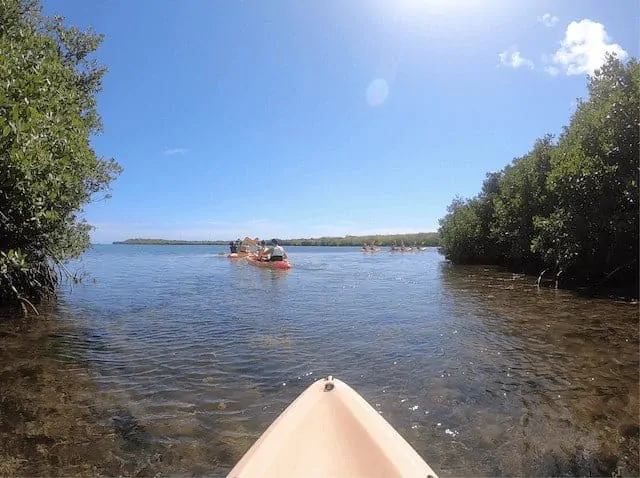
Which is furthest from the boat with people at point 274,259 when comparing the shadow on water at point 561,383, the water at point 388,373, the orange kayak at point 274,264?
the shadow on water at point 561,383

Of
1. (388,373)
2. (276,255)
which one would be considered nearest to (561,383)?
(388,373)

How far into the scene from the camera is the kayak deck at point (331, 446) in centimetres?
325

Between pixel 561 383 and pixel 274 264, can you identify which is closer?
pixel 561 383

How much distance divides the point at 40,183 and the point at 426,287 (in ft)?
54.4

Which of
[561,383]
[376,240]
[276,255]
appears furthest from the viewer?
[376,240]

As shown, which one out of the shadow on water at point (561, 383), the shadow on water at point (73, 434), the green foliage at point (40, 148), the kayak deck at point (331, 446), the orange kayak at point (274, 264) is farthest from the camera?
the orange kayak at point (274, 264)

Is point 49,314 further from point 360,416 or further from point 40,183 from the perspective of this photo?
point 360,416

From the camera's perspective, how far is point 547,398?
18.8 feet

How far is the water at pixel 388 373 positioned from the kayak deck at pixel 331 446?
881 mm

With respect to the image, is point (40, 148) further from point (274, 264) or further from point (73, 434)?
point (274, 264)

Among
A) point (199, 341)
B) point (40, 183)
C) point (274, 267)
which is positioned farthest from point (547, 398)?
point (274, 267)

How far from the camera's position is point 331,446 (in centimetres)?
366

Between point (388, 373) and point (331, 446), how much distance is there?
3633 mm

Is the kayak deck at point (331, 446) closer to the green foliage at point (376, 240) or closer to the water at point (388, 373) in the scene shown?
the water at point (388, 373)
